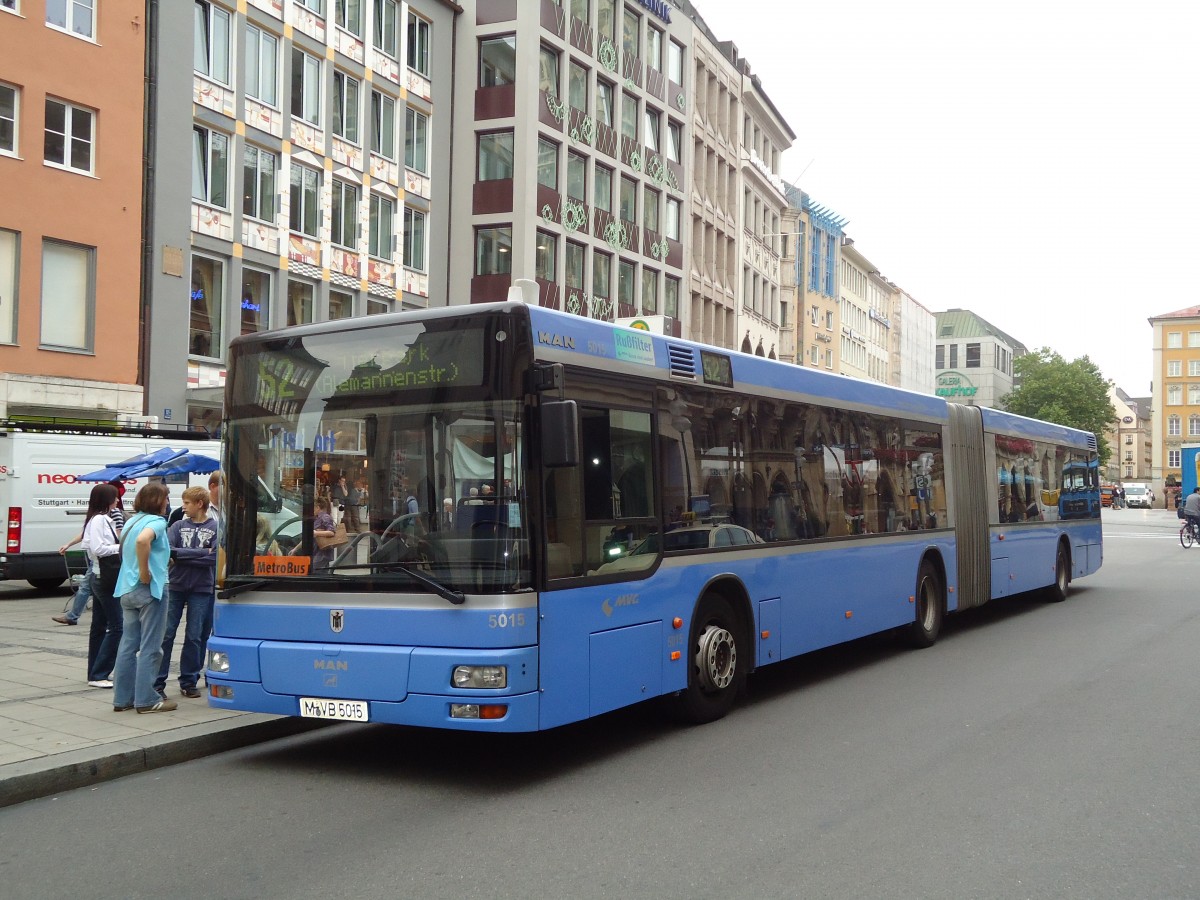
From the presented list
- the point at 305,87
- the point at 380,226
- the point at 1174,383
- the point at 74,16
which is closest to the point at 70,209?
the point at 74,16

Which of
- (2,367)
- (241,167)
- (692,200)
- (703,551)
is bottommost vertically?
(703,551)

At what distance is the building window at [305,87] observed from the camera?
32312 mm

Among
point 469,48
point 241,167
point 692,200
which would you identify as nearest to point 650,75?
point 692,200

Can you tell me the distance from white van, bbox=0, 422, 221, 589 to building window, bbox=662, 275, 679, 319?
30714 mm

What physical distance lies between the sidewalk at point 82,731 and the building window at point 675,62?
4249 cm

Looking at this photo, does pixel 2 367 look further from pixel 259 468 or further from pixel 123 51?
pixel 259 468

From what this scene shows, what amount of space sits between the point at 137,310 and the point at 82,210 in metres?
2.41

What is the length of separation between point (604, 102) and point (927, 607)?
34.2 metres

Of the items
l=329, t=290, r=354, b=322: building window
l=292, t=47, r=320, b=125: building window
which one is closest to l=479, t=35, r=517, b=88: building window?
l=292, t=47, r=320, b=125: building window

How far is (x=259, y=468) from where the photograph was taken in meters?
7.88

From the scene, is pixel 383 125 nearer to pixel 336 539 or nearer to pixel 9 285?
pixel 9 285

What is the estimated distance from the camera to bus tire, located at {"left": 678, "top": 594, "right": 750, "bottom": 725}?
29.3ft

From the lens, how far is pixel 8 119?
24891mm

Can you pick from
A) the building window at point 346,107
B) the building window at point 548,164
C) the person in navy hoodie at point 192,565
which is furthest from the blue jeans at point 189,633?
the building window at point 548,164
